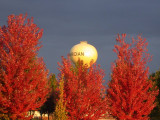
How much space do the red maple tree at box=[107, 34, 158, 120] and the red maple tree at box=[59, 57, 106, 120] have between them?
119 centimetres

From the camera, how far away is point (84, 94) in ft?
80.7

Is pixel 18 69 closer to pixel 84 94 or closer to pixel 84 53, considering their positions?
pixel 84 94

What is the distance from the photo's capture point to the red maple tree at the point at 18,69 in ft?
72.7

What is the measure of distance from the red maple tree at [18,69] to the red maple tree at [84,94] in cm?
259

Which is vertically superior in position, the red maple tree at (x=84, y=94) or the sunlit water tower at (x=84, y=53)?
the sunlit water tower at (x=84, y=53)

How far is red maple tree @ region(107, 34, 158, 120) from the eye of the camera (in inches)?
994

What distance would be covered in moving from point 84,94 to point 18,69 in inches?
251

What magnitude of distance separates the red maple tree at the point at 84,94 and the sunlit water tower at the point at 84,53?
15.4 metres

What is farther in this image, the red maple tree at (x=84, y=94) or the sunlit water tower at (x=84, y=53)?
the sunlit water tower at (x=84, y=53)

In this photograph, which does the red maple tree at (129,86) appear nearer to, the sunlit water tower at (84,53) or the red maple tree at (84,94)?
the red maple tree at (84,94)

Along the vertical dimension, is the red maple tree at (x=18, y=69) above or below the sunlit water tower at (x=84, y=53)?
below

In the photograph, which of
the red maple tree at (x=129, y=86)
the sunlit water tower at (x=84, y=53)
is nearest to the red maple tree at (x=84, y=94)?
the red maple tree at (x=129, y=86)

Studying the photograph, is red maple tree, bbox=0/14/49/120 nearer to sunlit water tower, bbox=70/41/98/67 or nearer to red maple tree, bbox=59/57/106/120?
red maple tree, bbox=59/57/106/120

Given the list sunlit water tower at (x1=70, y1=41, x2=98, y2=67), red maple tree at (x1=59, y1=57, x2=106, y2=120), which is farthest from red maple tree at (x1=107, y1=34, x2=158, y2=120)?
sunlit water tower at (x1=70, y1=41, x2=98, y2=67)
